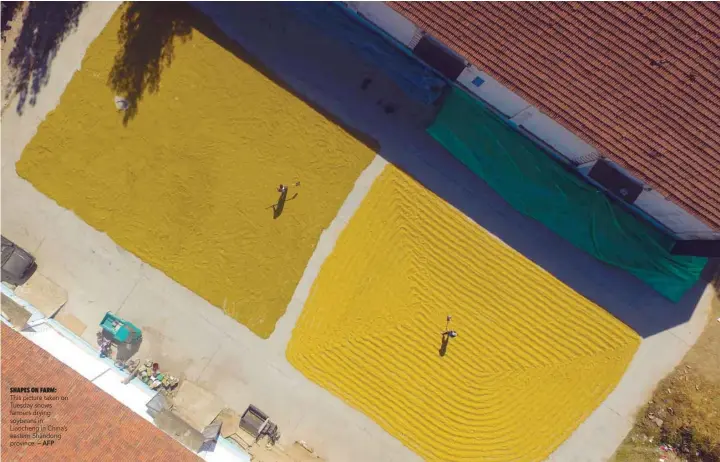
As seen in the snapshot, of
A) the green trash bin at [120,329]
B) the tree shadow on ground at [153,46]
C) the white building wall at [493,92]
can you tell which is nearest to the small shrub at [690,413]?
the white building wall at [493,92]

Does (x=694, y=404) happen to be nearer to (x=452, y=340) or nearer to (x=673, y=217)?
(x=673, y=217)

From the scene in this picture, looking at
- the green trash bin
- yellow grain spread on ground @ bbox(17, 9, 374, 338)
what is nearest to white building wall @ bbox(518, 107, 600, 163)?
yellow grain spread on ground @ bbox(17, 9, 374, 338)

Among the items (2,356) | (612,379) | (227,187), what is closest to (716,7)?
(612,379)

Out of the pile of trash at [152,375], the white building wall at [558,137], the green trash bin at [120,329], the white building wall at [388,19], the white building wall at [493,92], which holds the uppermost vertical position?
the white building wall at [388,19]

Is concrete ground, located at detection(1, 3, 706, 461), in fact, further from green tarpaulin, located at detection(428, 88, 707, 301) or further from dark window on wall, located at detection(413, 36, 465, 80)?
dark window on wall, located at detection(413, 36, 465, 80)

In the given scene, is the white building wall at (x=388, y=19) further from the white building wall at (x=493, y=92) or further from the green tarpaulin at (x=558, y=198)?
the green tarpaulin at (x=558, y=198)

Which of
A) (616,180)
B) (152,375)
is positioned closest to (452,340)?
(616,180)
